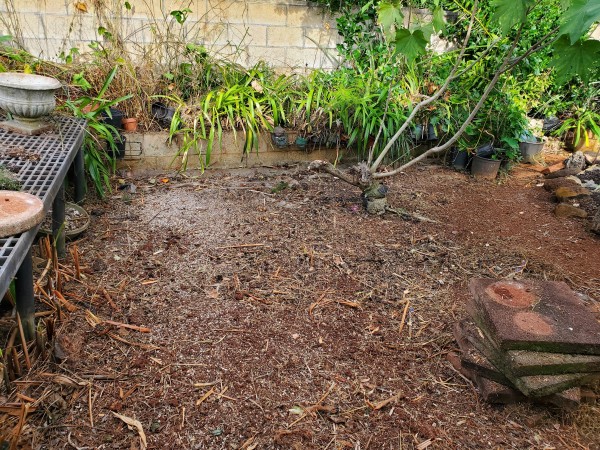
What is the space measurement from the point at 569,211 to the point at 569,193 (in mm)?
366

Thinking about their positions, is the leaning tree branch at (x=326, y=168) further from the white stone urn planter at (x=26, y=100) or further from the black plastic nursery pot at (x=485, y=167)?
the white stone urn planter at (x=26, y=100)

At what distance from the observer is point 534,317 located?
2.05 m

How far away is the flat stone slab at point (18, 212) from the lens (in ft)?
5.94

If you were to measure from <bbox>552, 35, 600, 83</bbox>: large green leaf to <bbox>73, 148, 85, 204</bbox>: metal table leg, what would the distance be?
3.06 meters

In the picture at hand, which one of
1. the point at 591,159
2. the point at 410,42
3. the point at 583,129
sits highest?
the point at 410,42

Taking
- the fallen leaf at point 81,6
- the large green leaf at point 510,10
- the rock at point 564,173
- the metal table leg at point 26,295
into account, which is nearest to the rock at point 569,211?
the rock at point 564,173

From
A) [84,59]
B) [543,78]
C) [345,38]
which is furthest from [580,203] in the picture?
[84,59]

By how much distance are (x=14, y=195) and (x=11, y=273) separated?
0.56 metres

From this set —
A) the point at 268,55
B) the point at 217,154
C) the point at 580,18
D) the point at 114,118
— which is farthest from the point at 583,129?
the point at 114,118

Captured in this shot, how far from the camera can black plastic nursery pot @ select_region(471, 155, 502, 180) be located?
15.8ft

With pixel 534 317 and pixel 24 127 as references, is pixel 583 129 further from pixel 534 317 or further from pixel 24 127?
pixel 24 127

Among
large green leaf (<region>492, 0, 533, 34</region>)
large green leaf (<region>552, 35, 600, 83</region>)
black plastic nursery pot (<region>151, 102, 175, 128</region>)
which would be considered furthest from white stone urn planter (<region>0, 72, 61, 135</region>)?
large green leaf (<region>552, 35, 600, 83</region>)

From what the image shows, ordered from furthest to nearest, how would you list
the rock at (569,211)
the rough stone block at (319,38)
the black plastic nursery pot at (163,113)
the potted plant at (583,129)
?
1. the potted plant at (583,129)
2. the rough stone block at (319,38)
3. the black plastic nursery pot at (163,113)
4. the rock at (569,211)

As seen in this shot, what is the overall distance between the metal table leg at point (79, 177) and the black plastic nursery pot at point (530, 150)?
4478mm
